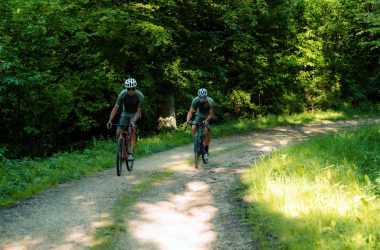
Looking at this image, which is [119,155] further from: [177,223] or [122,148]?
[177,223]

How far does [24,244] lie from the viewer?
6262 millimetres

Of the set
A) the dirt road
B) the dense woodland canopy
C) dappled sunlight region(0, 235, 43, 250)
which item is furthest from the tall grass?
the dense woodland canopy

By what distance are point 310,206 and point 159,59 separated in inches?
483

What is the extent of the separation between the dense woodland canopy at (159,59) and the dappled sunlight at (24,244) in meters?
3.61

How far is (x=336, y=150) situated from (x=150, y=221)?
24.9 ft

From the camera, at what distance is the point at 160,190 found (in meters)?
9.41

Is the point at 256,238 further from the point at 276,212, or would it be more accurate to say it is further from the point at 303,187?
the point at 303,187

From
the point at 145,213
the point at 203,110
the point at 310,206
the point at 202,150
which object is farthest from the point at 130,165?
the point at 310,206

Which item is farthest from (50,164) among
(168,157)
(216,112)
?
(216,112)

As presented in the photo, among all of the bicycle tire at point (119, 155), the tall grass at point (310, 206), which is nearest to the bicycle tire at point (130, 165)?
the bicycle tire at point (119, 155)

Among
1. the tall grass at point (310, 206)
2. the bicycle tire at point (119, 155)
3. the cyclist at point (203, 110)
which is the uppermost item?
the cyclist at point (203, 110)

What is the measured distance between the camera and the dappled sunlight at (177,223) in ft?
21.0

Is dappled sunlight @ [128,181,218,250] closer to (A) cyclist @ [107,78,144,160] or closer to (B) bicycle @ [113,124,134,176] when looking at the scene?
(B) bicycle @ [113,124,134,176]

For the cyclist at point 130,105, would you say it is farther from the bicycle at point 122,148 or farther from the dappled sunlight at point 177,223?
the dappled sunlight at point 177,223
